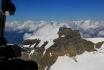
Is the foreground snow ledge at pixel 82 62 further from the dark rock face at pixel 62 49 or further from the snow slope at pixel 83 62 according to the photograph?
the dark rock face at pixel 62 49

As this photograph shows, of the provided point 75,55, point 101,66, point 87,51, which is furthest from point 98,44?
point 101,66

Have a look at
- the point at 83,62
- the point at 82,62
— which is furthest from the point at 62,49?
the point at 83,62

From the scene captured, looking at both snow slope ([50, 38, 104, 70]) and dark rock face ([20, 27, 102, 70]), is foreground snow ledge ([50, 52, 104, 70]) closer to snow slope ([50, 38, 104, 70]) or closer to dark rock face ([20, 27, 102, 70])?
snow slope ([50, 38, 104, 70])

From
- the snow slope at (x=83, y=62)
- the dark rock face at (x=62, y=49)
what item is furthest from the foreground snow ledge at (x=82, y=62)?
the dark rock face at (x=62, y=49)

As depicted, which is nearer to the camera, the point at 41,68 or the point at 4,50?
the point at 4,50

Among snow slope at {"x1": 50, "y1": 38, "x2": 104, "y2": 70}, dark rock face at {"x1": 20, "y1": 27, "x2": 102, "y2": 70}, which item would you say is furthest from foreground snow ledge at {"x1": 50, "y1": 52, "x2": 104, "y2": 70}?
dark rock face at {"x1": 20, "y1": 27, "x2": 102, "y2": 70}

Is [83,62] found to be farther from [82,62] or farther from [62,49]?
[62,49]

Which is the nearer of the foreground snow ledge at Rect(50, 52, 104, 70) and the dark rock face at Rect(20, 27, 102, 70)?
the foreground snow ledge at Rect(50, 52, 104, 70)

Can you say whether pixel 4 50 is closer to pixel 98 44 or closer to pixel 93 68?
pixel 93 68
